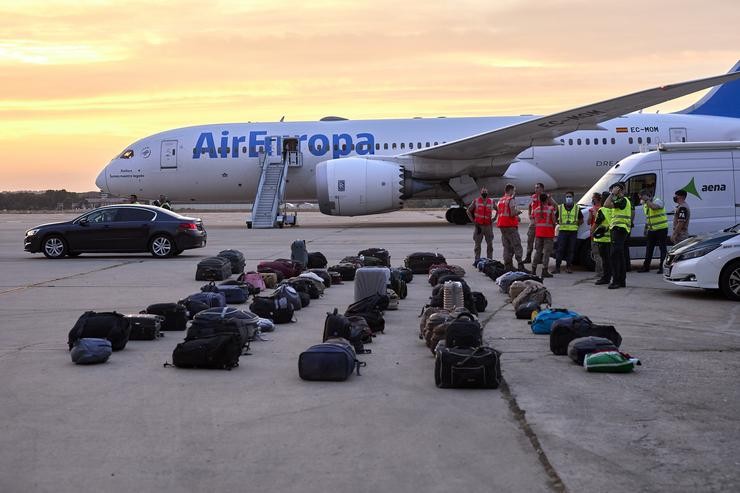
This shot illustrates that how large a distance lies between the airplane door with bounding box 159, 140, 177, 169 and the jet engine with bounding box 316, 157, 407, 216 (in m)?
6.09

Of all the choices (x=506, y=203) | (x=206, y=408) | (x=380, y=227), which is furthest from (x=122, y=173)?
(x=206, y=408)

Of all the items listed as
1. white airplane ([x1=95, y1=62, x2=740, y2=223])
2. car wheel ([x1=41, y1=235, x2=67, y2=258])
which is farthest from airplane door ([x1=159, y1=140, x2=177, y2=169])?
car wheel ([x1=41, y1=235, x2=67, y2=258])

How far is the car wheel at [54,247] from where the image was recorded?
70.4ft

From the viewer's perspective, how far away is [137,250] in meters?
21.3

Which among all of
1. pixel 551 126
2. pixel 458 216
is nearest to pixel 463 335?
pixel 551 126

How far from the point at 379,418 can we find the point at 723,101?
31.5 m

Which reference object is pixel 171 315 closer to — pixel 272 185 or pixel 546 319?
pixel 546 319

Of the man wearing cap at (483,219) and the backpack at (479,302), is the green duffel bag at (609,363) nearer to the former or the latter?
the backpack at (479,302)

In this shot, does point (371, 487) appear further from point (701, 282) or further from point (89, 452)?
point (701, 282)

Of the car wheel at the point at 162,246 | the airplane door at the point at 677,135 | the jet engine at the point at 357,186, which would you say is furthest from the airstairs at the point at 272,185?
the airplane door at the point at 677,135

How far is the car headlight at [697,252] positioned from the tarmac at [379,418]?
1.63m

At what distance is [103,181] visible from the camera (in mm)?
34969

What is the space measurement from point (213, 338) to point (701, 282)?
743cm

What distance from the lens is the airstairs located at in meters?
32.9
